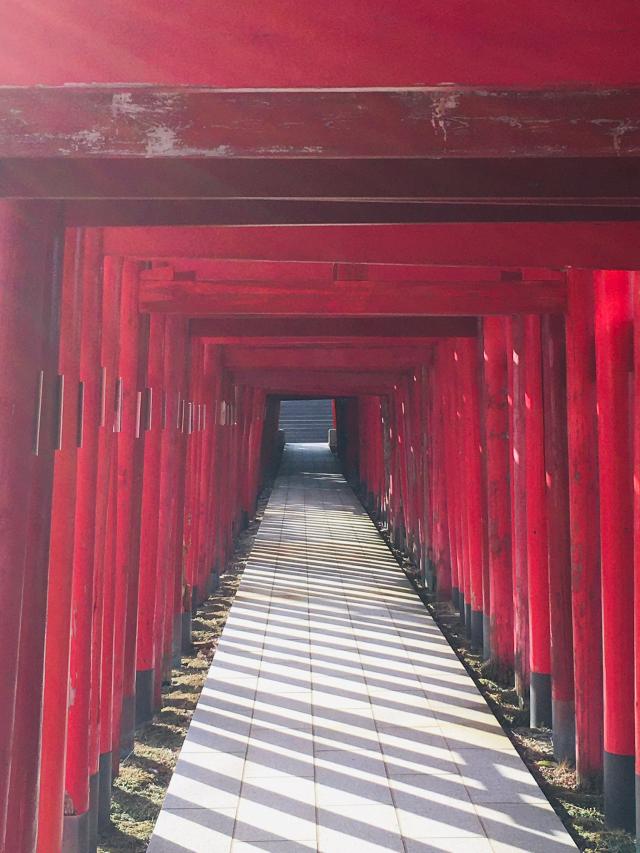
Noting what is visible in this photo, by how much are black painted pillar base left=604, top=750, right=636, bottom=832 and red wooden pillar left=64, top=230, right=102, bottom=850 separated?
2.61 meters

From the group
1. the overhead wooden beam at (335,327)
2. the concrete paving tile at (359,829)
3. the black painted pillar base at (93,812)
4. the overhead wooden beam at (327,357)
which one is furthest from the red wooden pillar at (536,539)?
the overhead wooden beam at (327,357)

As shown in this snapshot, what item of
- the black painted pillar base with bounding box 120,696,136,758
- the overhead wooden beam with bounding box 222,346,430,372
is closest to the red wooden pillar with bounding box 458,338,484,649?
the overhead wooden beam with bounding box 222,346,430,372

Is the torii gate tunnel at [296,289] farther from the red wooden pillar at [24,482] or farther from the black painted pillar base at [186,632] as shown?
the black painted pillar base at [186,632]

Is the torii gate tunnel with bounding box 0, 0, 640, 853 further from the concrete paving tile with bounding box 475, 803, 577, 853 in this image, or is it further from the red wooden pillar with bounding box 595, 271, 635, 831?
the concrete paving tile with bounding box 475, 803, 577, 853

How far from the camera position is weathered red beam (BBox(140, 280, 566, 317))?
5191mm

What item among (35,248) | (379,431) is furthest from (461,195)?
(379,431)

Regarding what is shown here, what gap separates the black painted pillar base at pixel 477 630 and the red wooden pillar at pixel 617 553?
12.9ft

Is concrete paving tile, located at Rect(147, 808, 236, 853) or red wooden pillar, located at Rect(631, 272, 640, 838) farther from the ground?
red wooden pillar, located at Rect(631, 272, 640, 838)

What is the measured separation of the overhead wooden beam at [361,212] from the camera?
93.4 inches

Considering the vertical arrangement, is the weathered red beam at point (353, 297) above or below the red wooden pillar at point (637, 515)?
above

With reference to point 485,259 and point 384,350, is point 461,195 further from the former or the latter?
point 384,350

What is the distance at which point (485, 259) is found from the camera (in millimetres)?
3787

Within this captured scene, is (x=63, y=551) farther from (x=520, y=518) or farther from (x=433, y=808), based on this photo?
(x=520, y=518)

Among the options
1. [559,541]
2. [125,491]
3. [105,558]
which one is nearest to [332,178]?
[105,558]
